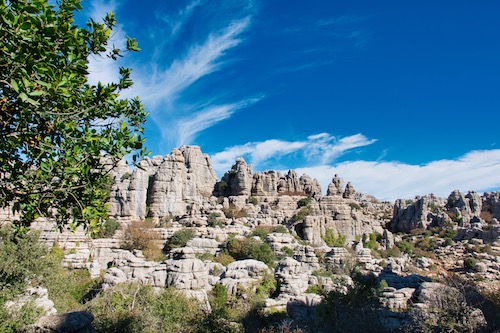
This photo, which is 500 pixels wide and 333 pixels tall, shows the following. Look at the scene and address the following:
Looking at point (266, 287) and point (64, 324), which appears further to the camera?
point (266, 287)

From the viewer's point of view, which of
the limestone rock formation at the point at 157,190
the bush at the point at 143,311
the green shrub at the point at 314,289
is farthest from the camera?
the limestone rock formation at the point at 157,190

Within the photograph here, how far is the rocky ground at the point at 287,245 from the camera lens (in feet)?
53.2

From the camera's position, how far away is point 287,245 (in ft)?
105

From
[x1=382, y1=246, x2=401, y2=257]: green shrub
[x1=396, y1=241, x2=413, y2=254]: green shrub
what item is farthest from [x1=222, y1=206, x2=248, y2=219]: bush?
[x1=396, y1=241, x2=413, y2=254]: green shrub

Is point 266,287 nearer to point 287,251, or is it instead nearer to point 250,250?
point 250,250

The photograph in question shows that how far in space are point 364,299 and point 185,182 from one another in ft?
115

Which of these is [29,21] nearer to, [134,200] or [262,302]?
[262,302]

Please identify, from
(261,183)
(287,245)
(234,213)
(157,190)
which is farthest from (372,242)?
(157,190)

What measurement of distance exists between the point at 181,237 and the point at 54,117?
28329 mm

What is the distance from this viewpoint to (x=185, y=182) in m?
47.4

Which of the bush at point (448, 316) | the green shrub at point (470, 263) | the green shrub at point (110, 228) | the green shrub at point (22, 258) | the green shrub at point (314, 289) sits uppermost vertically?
the green shrub at point (110, 228)

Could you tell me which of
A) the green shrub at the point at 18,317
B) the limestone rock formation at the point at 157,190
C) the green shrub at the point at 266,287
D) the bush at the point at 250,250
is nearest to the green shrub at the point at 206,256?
the bush at the point at 250,250

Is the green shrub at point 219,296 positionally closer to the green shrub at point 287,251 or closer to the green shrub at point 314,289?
the green shrub at point 314,289

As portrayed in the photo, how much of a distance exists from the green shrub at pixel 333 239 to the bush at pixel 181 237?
19.4 meters
